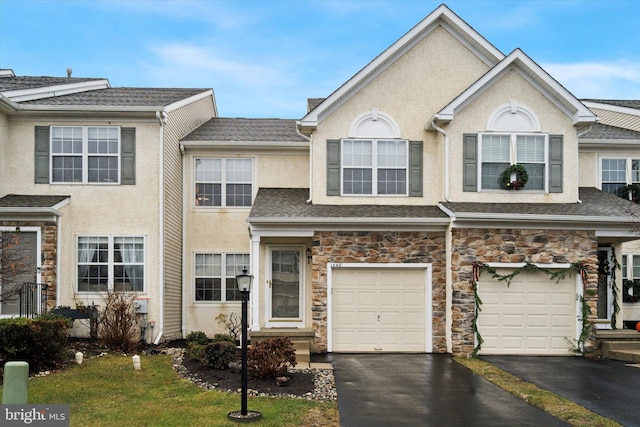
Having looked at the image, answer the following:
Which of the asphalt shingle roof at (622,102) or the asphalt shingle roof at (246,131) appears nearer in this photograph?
the asphalt shingle roof at (246,131)

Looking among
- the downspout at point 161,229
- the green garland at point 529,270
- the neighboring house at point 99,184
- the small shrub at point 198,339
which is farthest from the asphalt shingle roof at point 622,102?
the small shrub at point 198,339

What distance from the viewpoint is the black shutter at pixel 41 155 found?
1797 centimetres

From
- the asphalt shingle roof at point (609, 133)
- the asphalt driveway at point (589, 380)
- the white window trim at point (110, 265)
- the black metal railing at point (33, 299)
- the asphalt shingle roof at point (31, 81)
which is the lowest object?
the asphalt driveway at point (589, 380)

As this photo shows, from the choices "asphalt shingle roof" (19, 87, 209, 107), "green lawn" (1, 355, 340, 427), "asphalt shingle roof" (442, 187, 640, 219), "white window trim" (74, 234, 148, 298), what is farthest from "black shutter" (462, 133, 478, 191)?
"white window trim" (74, 234, 148, 298)

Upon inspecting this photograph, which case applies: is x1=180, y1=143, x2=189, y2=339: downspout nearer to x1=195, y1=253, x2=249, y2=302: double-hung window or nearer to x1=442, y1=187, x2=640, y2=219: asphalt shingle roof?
x1=195, y1=253, x2=249, y2=302: double-hung window

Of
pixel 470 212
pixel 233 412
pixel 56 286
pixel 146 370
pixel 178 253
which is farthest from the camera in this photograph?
pixel 178 253

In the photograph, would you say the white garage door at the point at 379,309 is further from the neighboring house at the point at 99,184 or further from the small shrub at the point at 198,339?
the neighboring house at the point at 99,184

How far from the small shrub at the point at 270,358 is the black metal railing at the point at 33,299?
22.6 ft

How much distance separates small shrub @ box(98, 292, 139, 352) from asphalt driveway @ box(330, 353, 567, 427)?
496 centimetres

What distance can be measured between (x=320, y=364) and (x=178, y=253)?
6716 millimetres

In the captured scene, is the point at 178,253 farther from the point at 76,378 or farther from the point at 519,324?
the point at 519,324

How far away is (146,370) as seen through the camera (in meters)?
13.8

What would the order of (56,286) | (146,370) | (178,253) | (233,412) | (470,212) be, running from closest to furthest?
(233,412)
(146,370)
(470,212)
(56,286)
(178,253)

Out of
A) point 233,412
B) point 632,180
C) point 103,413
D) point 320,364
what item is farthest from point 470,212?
point 103,413
